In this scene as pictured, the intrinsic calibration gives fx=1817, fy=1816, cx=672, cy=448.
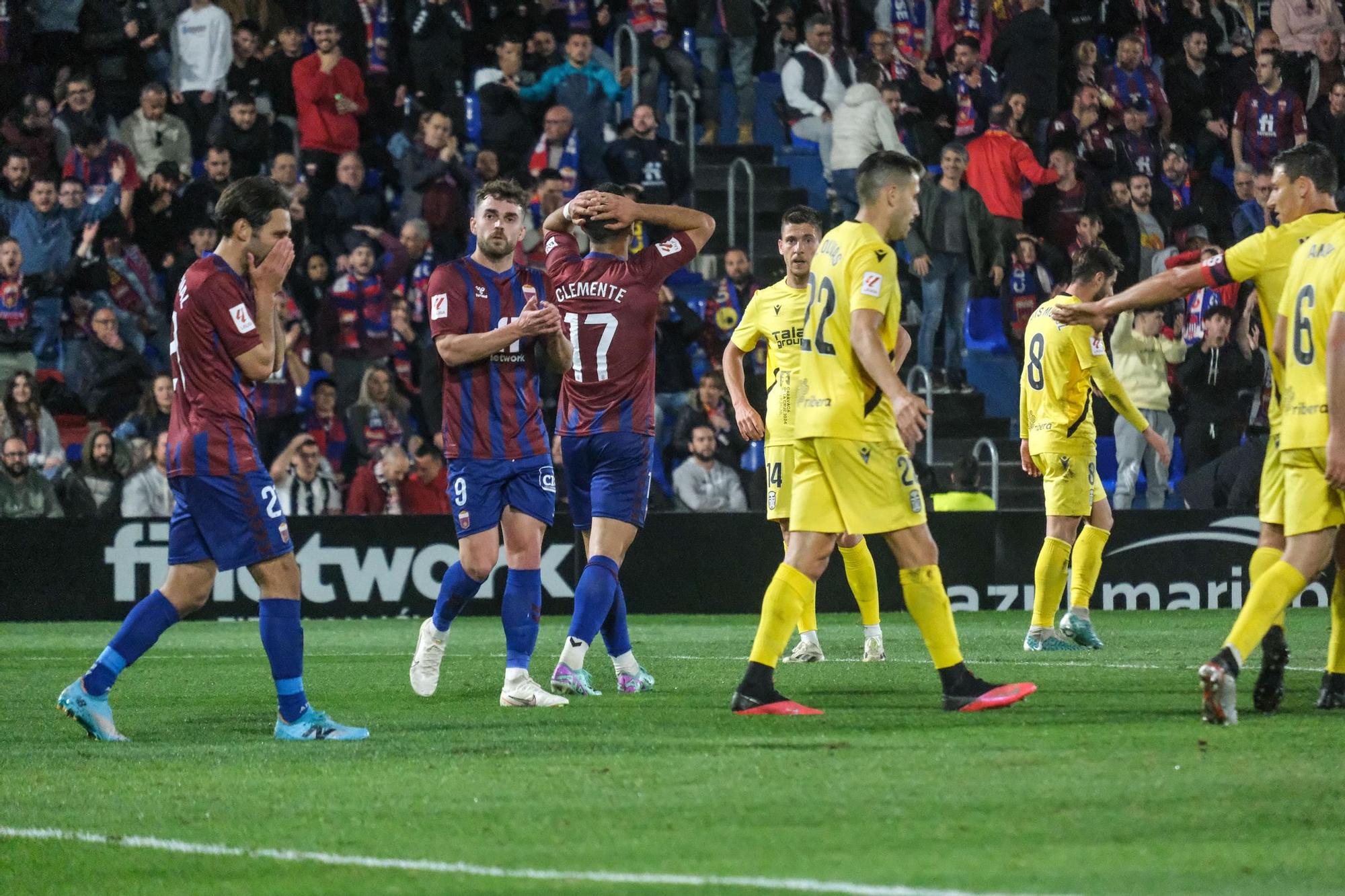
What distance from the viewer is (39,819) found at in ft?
19.4

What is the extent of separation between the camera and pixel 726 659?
1174 centimetres

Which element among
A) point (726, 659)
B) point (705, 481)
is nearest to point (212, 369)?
point (726, 659)

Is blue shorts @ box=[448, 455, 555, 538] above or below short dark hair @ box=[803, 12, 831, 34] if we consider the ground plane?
below

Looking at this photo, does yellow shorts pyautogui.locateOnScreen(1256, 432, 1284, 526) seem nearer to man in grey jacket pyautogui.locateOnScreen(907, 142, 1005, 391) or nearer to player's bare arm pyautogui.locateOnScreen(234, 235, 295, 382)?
player's bare arm pyautogui.locateOnScreen(234, 235, 295, 382)

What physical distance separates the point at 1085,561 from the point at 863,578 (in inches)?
85.1

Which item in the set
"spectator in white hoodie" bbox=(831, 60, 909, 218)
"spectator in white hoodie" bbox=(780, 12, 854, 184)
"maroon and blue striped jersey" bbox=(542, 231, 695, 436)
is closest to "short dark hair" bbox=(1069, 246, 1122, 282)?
"maroon and blue striped jersey" bbox=(542, 231, 695, 436)

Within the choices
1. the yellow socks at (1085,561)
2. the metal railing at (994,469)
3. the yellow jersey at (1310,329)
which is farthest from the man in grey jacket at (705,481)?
the yellow jersey at (1310,329)

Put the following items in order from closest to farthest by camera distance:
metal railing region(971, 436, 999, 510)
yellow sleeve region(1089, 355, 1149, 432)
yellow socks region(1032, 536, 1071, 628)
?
1. yellow sleeve region(1089, 355, 1149, 432)
2. yellow socks region(1032, 536, 1071, 628)
3. metal railing region(971, 436, 999, 510)

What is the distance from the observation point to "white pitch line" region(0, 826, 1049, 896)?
4.54m

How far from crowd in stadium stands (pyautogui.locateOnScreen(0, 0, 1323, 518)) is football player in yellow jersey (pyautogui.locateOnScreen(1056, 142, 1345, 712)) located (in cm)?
887

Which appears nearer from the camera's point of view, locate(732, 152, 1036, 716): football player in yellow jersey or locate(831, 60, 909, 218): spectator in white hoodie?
locate(732, 152, 1036, 716): football player in yellow jersey

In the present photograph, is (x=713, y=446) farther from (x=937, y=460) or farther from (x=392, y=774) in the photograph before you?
(x=392, y=774)

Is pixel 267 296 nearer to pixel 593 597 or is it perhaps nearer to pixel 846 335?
pixel 593 597

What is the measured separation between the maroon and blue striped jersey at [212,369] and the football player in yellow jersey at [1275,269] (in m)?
3.48
